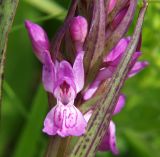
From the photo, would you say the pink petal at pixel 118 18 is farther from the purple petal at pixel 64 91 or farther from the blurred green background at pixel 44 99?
the blurred green background at pixel 44 99

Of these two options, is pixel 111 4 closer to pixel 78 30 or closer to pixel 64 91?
pixel 78 30

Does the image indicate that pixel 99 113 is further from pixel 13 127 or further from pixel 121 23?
pixel 13 127

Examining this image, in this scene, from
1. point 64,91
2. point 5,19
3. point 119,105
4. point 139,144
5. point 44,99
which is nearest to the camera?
point 5,19

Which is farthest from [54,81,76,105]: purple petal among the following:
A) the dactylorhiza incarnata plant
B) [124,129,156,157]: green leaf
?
[124,129,156,157]: green leaf

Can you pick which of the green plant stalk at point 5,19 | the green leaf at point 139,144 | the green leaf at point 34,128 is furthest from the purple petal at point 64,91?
the green leaf at point 139,144

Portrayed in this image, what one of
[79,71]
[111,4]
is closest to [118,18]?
[111,4]

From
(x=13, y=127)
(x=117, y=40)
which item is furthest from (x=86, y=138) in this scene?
(x=13, y=127)

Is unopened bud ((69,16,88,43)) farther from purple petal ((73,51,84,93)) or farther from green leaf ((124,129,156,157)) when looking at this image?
green leaf ((124,129,156,157))
